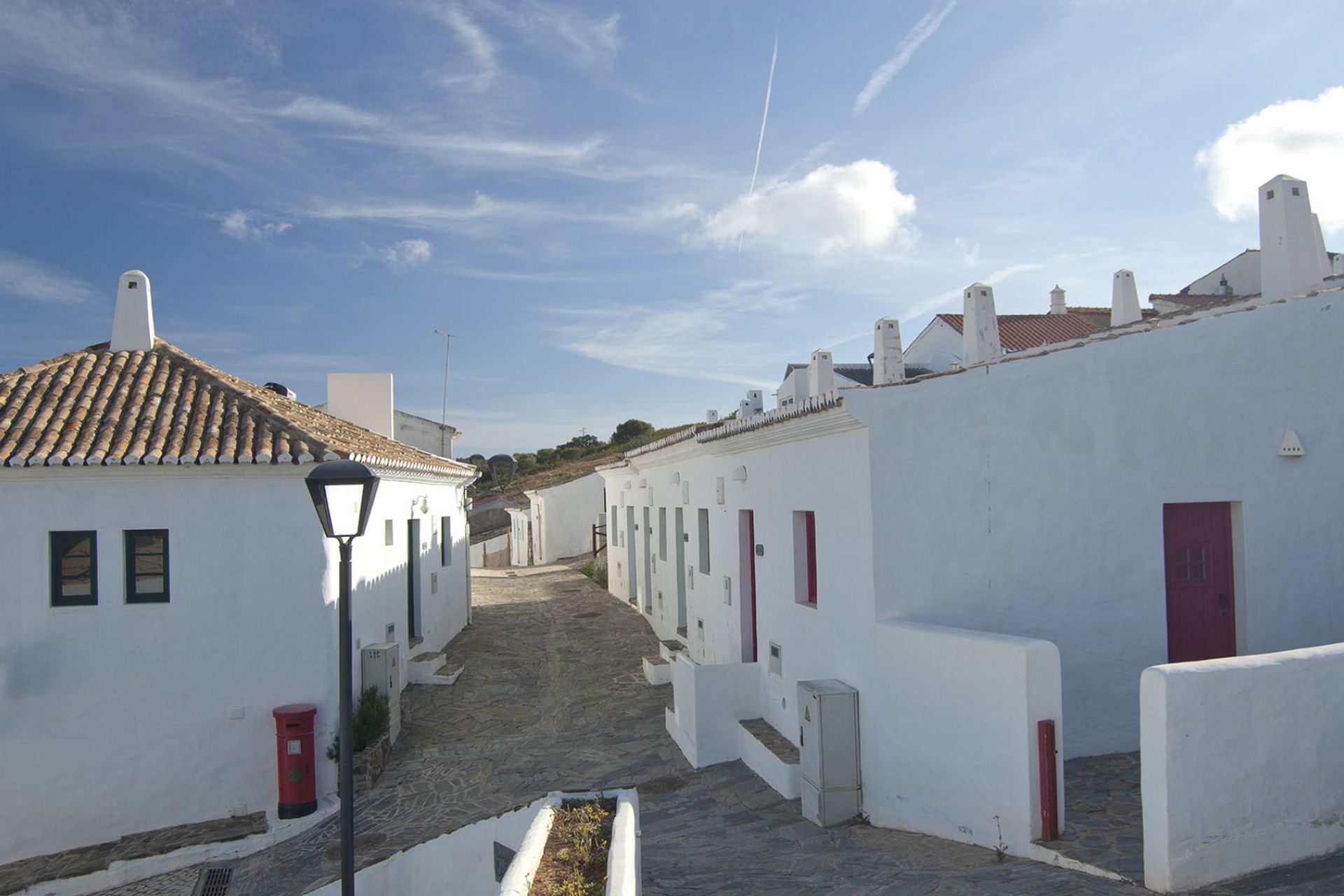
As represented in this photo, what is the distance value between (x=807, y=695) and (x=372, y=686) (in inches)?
227

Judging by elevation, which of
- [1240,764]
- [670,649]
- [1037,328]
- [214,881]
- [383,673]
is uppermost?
[1037,328]

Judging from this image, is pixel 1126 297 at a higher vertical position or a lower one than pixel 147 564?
higher

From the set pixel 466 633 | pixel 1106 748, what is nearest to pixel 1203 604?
pixel 1106 748

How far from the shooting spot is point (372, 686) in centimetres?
1051

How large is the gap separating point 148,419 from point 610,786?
7.07 meters

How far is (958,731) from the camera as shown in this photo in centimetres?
642

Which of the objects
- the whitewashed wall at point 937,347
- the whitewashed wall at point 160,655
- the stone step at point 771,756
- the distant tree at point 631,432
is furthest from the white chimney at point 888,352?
the distant tree at point 631,432

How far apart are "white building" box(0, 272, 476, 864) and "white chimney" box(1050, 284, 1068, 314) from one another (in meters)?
20.4

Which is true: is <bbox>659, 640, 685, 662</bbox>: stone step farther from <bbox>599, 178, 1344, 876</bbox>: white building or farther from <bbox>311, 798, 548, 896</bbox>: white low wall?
<bbox>311, 798, 548, 896</bbox>: white low wall

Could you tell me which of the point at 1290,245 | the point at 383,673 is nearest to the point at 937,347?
the point at 1290,245

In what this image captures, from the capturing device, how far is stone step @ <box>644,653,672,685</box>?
13477 millimetres

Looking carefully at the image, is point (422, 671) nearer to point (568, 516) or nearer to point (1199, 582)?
point (1199, 582)

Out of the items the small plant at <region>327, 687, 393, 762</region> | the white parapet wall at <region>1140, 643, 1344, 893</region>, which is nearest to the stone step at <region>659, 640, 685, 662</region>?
the small plant at <region>327, 687, 393, 762</region>

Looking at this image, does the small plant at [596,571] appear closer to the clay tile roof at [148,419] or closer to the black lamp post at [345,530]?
the clay tile roof at [148,419]
